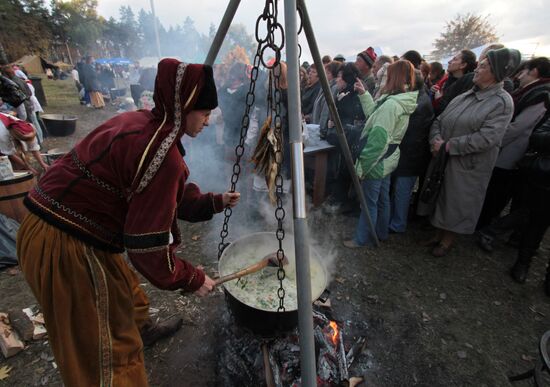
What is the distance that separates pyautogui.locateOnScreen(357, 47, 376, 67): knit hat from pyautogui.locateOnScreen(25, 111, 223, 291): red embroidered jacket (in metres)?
4.22

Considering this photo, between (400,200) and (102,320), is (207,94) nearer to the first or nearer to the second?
(102,320)

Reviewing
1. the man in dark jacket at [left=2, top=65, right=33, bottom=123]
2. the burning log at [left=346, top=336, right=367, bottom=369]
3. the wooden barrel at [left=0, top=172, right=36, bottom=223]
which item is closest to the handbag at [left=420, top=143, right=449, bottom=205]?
the burning log at [left=346, top=336, right=367, bottom=369]

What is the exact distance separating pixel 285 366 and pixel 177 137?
173cm

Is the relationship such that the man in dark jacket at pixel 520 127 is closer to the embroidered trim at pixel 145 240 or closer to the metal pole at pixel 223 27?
the metal pole at pixel 223 27

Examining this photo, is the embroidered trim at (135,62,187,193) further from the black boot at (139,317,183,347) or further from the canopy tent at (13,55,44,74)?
the canopy tent at (13,55,44,74)

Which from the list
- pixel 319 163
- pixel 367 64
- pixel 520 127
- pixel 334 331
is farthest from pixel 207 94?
pixel 367 64

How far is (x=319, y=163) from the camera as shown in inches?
184

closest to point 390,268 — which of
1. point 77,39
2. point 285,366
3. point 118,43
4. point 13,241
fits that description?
point 285,366

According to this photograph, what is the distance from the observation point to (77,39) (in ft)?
160

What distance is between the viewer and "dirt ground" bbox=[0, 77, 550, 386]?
7.82 ft

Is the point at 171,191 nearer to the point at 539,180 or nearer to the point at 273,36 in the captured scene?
the point at 273,36

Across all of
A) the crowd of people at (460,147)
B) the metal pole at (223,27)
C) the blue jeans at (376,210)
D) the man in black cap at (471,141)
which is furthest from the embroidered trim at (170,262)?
the man in black cap at (471,141)

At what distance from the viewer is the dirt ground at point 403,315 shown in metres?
A: 2.38

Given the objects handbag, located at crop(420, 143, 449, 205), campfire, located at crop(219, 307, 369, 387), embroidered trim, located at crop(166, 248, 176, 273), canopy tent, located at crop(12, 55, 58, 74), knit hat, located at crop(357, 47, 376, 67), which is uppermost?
canopy tent, located at crop(12, 55, 58, 74)
